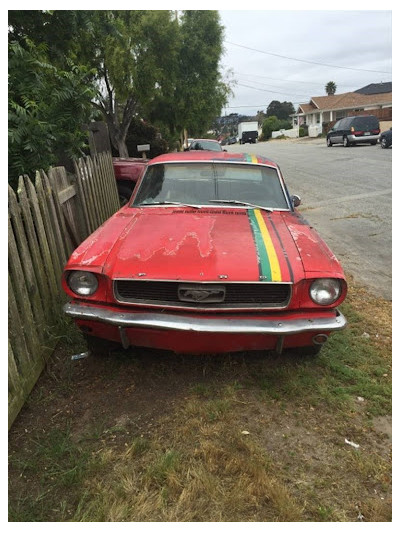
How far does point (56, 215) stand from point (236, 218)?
5.80 ft

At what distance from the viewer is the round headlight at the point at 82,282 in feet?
9.48

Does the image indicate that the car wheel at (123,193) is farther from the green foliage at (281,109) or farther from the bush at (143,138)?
the green foliage at (281,109)

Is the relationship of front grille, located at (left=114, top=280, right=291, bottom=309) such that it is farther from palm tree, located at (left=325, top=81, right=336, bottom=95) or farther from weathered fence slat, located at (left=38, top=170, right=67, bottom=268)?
palm tree, located at (left=325, top=81, right=336, bottom=95)

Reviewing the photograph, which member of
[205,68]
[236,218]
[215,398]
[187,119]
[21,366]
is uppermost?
[205,68]

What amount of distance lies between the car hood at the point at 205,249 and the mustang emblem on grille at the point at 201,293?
0.07 m

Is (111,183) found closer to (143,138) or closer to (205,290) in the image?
(205,290)

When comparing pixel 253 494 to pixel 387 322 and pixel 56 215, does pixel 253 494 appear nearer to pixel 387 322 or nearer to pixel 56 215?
pixel 387 322

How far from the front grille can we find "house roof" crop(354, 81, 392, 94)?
67318mm

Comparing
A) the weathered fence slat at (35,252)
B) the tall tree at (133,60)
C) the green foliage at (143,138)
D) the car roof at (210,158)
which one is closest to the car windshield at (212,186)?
the car roof at (210,158)

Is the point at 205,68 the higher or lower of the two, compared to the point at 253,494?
higher

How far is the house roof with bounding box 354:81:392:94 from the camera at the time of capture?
6126 centimetres

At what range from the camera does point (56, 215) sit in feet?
13.2

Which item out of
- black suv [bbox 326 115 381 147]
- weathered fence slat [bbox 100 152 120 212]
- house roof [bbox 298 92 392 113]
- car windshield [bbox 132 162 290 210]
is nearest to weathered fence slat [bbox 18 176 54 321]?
car windshield [bbox 132 162 290 210]

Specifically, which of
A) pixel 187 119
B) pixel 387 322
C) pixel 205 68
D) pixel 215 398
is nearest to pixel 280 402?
pixel 215 398
